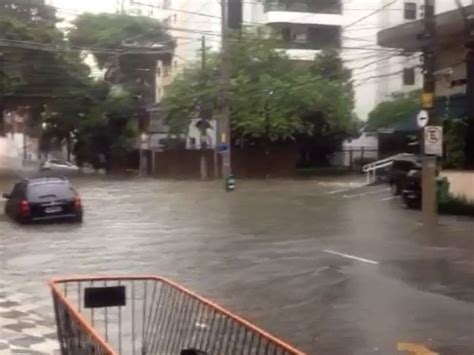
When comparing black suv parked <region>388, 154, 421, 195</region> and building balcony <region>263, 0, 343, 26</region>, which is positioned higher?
building balcony <region>263, 0, 343, 26</region>

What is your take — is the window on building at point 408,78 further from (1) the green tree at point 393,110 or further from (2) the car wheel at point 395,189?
(2) the car wheel at point 395,189

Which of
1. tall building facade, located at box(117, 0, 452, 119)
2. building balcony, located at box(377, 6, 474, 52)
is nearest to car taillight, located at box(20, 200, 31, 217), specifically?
building balcony, located at box(377, 6, 474, 52)

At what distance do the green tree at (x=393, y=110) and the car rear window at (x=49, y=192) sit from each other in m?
25.8

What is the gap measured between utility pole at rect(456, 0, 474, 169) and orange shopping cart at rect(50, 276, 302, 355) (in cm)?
2462

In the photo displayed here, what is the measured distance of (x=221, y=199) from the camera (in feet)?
128

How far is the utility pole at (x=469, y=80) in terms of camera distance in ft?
108

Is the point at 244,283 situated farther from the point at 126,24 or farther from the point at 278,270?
the point at 126,24

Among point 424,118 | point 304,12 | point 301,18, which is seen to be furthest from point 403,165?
point 304,12

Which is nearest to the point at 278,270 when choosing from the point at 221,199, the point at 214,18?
the point at 221,199

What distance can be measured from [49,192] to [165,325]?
72.3 ft

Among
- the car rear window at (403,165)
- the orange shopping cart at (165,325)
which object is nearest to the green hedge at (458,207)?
the car rear window at (403,165)

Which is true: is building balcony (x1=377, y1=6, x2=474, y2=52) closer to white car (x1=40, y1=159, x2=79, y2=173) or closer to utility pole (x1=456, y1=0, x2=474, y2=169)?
utility pole (x1=456, y1=0, x2=474, y2=169)

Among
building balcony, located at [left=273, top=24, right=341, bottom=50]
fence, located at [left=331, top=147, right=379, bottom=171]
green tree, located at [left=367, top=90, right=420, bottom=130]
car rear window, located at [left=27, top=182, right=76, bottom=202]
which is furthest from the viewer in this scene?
building balcony, located at [left=273, top=24, right=341, bottom=50]

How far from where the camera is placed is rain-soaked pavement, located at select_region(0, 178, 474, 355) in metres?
11.9
